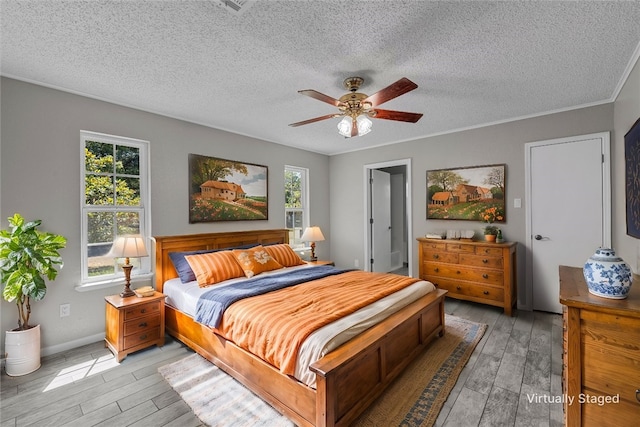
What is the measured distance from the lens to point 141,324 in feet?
8.96

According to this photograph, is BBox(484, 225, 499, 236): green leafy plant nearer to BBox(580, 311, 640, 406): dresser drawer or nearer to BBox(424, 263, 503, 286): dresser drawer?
BBox(424, 263, 503, 286): dresser drawer

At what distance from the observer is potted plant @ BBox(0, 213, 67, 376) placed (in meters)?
2.25

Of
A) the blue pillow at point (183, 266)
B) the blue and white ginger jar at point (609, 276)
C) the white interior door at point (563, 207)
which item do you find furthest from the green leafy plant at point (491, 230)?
the blue pillow at point (183, 266)

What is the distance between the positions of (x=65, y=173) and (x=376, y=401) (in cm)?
344

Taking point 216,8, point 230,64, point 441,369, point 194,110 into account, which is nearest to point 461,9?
point 216,8

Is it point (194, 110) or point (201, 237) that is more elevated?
point (194, 110)

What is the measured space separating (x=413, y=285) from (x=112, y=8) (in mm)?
3219

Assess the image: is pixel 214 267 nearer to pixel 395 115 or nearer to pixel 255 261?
pixel 255 261

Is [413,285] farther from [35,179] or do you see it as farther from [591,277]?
[35,179]

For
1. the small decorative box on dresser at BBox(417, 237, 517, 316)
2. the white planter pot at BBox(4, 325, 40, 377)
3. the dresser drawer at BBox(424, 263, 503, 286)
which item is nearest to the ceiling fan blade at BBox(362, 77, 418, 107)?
the small decorative box on dresser at BBox(417, 237, 517, 316)

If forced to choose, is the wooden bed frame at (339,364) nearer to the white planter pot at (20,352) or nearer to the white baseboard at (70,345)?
the white baseboard at (70,345)

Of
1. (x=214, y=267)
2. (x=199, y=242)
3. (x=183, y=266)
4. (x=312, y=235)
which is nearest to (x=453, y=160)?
(x=312, y=235)

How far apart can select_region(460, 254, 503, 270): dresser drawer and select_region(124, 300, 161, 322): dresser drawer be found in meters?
3.75

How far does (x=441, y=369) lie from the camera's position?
2373 mm
